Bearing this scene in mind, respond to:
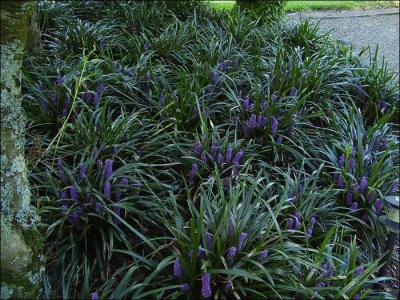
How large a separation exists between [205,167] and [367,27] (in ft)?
22.6

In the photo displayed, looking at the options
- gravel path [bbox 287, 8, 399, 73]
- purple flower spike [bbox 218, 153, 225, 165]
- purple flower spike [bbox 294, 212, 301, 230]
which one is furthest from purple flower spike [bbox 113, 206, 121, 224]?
gravel path [bbox 287, 8, 399, 73]

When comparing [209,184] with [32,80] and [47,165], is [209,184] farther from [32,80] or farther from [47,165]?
[32,80]

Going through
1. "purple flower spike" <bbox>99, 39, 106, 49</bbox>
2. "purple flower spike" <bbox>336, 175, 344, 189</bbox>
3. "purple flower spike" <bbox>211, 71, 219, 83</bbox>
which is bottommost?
"purple flower spike" <bbox>336, 175, 344, 189</bbox>

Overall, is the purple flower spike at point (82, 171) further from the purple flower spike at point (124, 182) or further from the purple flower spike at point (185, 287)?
the purple flower spike at point (185, 287)

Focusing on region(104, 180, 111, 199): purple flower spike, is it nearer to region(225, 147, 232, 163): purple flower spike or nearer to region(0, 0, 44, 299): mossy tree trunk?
region(0, 0, 44, 299): mossy tree trunk

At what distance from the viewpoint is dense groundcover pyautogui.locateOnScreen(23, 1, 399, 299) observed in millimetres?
2174

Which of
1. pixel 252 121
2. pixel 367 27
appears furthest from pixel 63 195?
pixel 367 27

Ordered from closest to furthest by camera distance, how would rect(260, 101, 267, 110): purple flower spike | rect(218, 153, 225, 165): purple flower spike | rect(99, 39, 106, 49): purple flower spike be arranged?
1. rect(218, 153, 225, 165): purple flower spike
2. rect(260, 101, 267, 110): purple flower spike
3. rect(99, 39, 106, 49): purple flower spike

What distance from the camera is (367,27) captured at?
8.64 m

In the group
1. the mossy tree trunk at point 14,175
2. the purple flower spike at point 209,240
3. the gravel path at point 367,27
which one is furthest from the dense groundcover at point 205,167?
the gravel path at point 367,27

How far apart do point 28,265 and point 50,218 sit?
581 mm

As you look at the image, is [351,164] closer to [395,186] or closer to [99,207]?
[395,186]

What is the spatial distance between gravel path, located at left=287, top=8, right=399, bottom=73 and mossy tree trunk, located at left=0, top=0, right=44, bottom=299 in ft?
19.3

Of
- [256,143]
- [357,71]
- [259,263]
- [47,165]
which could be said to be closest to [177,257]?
[259,263]
